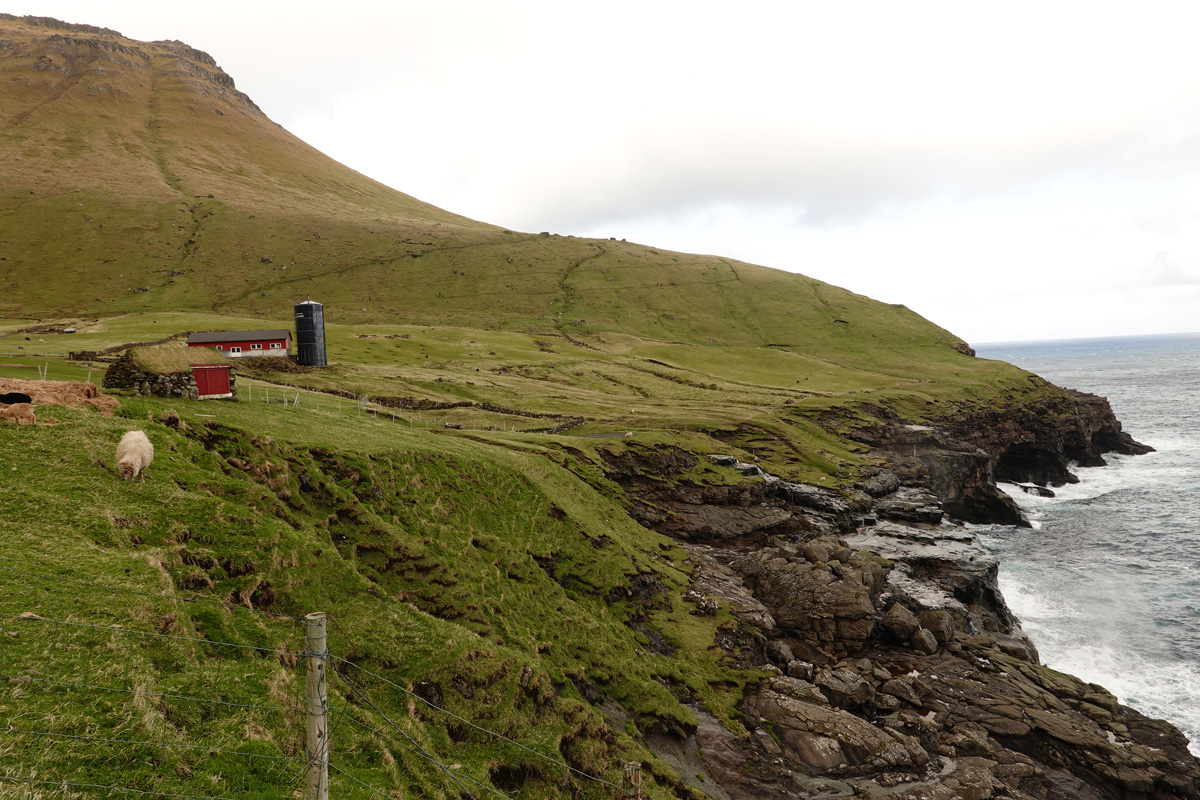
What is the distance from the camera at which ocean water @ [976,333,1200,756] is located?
46.1 m

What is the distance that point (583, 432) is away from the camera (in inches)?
2749

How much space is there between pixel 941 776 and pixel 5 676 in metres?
32.9

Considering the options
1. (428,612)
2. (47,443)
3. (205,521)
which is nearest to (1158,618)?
(428,612)

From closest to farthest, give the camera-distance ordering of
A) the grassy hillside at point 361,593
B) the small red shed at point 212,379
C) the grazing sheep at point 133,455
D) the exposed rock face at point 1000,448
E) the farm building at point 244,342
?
the grassy hillside at point 361,593 < the grazing sheep at point 133,455 < the small red shed at point 212,379 < the farm building at point 244,342 < the exposed rock face at point 1000,448

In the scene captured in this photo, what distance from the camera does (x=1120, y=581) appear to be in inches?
2466

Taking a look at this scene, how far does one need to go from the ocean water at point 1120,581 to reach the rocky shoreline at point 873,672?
22.2ft

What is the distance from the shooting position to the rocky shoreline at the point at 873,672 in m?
26.9

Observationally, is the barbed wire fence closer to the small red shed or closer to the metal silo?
the small red shed

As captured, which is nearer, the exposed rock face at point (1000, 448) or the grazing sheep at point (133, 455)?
the grazing sheep at point (133, 455)

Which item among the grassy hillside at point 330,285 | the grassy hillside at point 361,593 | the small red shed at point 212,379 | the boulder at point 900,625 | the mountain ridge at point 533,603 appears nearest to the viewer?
the grassy hillside at point 361,593

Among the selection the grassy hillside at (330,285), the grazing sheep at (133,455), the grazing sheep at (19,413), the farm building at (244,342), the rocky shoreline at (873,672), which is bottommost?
the rocky shoreline at (873,672)

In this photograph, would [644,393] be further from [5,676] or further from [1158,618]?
[5,676]

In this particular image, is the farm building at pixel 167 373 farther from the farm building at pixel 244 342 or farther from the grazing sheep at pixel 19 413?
the farm building at pixel 244 342

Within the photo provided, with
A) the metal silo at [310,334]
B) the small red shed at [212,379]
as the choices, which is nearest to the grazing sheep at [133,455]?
the small red shed at [212,379]
